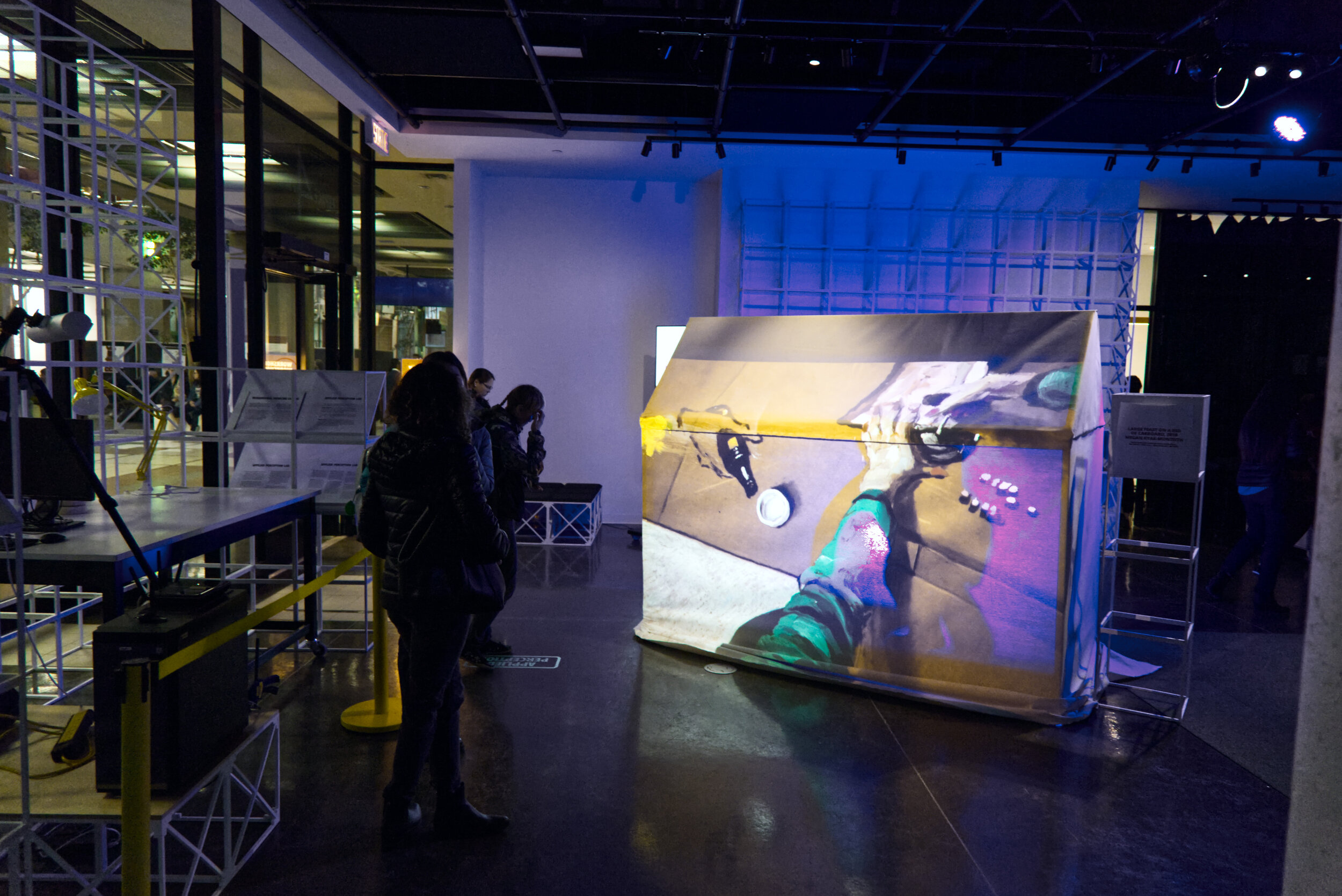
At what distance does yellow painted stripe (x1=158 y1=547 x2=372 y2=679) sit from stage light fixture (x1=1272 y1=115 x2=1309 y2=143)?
24.6 feet

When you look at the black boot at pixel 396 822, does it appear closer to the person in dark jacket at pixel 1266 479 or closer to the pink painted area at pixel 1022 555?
the pink painted area at pixel 1022 555

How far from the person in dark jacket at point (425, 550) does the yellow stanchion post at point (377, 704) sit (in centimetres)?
96

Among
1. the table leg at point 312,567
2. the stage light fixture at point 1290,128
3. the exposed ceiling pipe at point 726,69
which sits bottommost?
the table leg at point 312,567

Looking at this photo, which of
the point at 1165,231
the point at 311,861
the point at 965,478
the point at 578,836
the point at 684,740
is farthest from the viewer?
the point at 1165,231

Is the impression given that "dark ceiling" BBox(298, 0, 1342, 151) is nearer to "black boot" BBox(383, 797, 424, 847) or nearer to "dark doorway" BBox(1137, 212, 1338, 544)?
"dark doorway" BBox(1137, 212, 1338, 544)

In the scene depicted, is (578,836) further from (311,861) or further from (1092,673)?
(1092,673)

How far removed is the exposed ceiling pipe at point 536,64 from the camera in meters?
5.01

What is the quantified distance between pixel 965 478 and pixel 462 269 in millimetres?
A: 5902

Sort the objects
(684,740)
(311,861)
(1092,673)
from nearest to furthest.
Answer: (311,861)
(684,740)
(1092,673)

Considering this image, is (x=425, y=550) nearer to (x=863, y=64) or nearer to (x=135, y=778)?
(x=135, y=778)

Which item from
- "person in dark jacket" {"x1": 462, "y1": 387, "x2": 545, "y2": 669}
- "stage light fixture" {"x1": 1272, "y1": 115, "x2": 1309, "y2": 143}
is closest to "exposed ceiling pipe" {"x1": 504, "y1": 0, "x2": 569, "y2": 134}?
"person in dark jacket" {"x1": 462, "y1": 387, "x2": 545, "y2": 669}

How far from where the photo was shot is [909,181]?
27.1 feet

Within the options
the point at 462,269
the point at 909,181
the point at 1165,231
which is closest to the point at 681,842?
the point at 462,269

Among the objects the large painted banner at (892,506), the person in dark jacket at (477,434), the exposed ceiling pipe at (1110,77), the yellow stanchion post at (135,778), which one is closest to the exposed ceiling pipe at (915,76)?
the exposed ceiling pipe at (1110,77)
